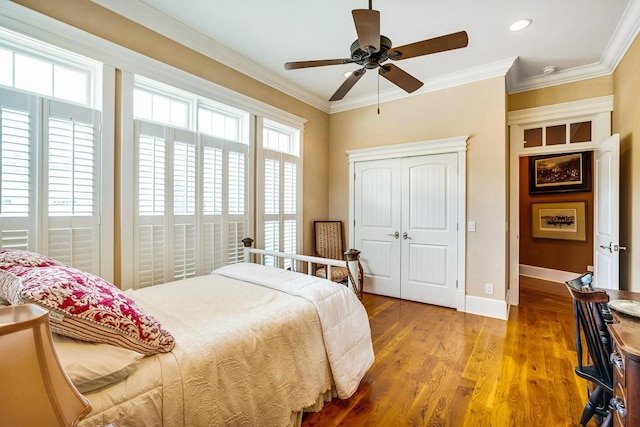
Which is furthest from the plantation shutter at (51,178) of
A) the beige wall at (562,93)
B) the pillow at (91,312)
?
the beige wall at (562,93)

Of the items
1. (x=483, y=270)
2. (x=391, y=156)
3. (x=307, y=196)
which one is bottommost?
(x=483, y=270)

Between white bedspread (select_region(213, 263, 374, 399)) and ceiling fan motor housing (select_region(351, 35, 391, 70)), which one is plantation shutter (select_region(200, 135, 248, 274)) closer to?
white bedspread (select_region(213, 263, 374, 399))

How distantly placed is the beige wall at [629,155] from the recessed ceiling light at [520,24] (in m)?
0.92

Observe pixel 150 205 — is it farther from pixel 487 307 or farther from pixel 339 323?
pixel 487 307

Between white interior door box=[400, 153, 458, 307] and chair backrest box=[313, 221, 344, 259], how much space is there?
96 centimetres

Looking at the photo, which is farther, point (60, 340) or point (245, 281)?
point (245, 281)

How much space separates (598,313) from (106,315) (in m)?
2.10

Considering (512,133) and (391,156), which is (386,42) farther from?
(512,133)

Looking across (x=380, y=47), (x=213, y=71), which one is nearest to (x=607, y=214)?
(x=380, y=47)

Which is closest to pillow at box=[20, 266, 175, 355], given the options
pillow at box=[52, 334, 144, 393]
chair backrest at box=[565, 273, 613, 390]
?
pillow at box=[52, 334, 144, 393]

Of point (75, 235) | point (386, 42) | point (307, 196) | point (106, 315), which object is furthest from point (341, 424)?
point (307, 196)

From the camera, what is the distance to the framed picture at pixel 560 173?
4.64m

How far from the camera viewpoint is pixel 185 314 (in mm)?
1561

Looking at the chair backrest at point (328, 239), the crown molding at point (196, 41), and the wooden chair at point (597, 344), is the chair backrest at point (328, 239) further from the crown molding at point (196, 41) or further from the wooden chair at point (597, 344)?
the wooden chair at point (597, 344)
